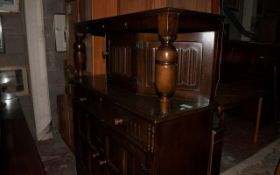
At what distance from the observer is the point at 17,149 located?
1531 millimetres

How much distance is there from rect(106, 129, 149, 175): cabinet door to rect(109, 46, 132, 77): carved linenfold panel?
48cm

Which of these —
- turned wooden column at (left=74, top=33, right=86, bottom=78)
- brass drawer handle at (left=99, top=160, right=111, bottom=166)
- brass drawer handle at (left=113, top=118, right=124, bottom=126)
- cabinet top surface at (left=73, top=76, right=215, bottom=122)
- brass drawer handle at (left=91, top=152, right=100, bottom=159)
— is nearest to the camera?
cabinet top surface at (left=73, top=76, right=215, bottom=122)

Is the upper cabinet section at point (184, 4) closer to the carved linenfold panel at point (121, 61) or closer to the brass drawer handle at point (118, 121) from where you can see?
the carved linenfold panel at point (121, 61)

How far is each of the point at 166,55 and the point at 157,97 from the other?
0.46m

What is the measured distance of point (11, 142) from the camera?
1.62m

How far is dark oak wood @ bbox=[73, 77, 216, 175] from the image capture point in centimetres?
104

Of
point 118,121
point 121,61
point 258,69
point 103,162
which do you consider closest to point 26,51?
point 121,61

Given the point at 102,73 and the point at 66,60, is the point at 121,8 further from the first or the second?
the point at 66,60

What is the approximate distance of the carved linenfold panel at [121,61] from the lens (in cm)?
156

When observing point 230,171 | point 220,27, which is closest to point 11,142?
point 220,27

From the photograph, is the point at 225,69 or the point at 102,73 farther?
the point at 225,69

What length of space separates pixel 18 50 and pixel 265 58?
12.0 ft

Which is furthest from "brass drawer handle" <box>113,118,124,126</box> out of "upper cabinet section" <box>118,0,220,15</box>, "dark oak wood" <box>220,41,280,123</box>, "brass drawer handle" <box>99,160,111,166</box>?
"dark oak wood" <box>220,41,280,123</box>

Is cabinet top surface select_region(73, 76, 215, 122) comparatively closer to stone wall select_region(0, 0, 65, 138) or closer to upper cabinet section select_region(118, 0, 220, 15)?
upper cabinet section select_region(118, 0, 220, 15)
